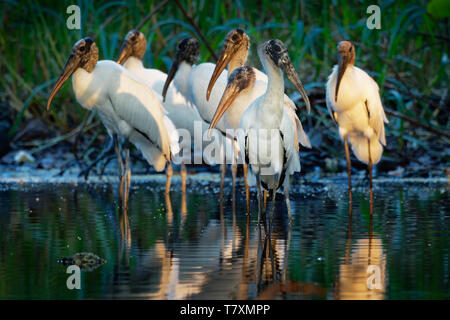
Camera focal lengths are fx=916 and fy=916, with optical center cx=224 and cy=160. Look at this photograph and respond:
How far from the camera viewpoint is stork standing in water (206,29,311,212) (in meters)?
7.05

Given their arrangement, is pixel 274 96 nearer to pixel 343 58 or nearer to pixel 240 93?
pixel 240 93

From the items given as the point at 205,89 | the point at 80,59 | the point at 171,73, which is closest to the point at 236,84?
the point at 205,89

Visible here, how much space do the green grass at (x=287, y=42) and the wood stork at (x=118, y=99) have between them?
2.18 metres

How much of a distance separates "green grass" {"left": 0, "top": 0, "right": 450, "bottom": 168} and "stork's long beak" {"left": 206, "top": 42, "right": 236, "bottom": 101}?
2.03 metres

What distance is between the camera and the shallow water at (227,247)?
434cm

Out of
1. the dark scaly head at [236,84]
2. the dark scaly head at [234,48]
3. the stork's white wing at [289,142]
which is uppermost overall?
the dark scaly head at [234,48]

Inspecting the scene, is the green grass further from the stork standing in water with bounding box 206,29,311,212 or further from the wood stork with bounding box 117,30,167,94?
the stork standing in water with bounding box 206,29,311,212

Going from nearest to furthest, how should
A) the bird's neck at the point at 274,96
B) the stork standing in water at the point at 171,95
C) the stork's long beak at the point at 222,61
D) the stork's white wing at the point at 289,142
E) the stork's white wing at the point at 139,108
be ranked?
the bird's neck at the point at 274,96
the stork's white wing at the point at 289,142
the stork's long beak at the point at 222,61
the stork's white wing at the point at 139,108
the stork standing in water at the point at 171,95

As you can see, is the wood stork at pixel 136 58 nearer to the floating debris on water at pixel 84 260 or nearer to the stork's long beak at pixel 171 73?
the stork's long beak at pixel 171 73

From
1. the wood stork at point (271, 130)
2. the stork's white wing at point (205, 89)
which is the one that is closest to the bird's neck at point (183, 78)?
the stork's white wing at point (205, 89)

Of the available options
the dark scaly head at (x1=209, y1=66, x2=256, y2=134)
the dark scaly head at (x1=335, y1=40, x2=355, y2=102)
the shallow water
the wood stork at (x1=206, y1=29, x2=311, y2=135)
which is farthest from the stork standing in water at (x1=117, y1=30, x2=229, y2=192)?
the dark scaly head at (x1=209, y1=66, x2=256, y2=134)

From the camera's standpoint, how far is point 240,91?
23.4ft

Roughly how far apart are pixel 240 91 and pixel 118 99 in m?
1.73

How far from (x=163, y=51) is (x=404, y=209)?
190 inches
